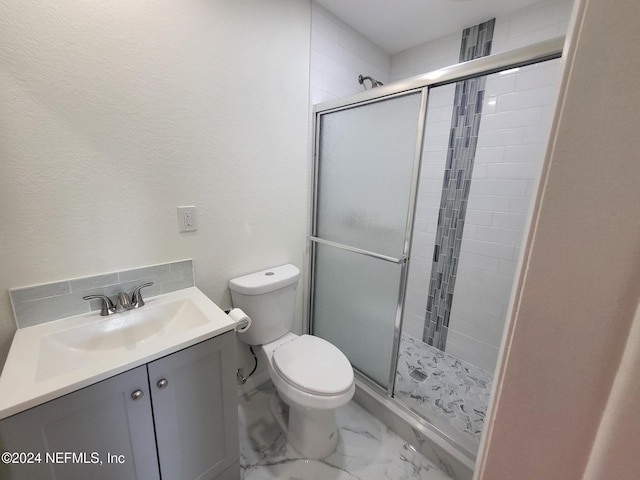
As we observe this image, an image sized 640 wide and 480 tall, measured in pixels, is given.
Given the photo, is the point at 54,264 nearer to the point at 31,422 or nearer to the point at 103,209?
the point at 103,209

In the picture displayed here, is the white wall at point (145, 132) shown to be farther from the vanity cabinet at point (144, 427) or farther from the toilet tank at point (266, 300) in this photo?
the vanity cabinet at point (144, 427)

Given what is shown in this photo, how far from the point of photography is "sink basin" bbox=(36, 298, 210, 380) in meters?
0.92

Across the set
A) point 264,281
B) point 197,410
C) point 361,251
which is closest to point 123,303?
point 197,410

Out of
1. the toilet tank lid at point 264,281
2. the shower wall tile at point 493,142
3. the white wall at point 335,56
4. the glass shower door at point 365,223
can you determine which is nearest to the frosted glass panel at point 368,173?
the glass shower door at point 365,223

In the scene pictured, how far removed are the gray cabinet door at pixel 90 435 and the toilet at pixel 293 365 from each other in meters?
0.58

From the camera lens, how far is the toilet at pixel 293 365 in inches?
47.9

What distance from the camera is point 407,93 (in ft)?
4.23

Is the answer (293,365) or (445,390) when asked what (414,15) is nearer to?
(293,365)

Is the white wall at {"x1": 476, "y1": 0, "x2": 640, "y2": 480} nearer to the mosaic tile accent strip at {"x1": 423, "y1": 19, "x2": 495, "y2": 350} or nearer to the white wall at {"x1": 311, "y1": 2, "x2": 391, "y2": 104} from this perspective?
the white wall at {"x1": 311, "y1": 2, "x2": 391, "y2": 104}

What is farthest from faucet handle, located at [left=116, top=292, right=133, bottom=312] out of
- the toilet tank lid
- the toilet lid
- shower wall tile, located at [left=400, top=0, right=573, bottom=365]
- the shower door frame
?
shower wall tile, located at [left=400, top=0, right=573, bottom=365]

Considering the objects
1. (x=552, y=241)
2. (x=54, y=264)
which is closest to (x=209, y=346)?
(x=54, y=264)

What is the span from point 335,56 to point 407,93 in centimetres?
74

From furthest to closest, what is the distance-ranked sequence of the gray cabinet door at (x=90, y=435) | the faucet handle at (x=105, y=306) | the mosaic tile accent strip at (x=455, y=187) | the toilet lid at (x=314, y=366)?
the mosaic tile accent strip at (x=455, y=187)
the toilet lid at (x=314, y=366)
the faucet handle at (x=105, y=306)
the gray cabinet door at (x=90, y=435)

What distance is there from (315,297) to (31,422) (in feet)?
4.86
